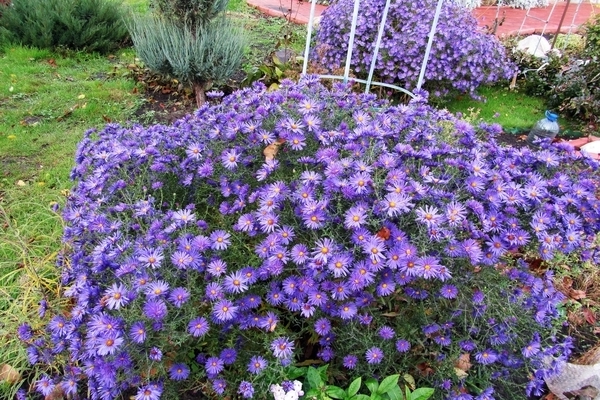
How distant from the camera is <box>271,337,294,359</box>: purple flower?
156cm

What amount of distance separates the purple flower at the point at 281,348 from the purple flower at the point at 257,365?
0.05m

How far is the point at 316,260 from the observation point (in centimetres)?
151

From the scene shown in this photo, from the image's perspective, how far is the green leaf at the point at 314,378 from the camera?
5.47 ft

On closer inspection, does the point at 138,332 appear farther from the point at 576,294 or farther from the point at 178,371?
the point at 576,294

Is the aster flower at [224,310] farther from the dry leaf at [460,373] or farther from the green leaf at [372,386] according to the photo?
the dry leaf at [460,373]

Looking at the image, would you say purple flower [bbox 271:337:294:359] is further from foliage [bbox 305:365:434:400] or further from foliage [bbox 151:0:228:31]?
foliage [bbox 151:0:228:31]

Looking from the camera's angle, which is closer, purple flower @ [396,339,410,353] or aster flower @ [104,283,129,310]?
aster flower @ [104,283,129,310]

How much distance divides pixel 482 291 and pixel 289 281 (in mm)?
715

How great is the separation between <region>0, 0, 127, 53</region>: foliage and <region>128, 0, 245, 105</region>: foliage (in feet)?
5.50

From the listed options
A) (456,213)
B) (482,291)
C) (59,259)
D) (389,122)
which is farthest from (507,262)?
(59,259)

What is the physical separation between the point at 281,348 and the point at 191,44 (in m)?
3.47

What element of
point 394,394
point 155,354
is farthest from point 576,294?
point 155,354

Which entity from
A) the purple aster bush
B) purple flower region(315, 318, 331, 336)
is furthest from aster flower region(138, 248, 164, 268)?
the purple aster bush

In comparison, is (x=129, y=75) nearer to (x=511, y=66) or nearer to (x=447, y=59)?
(x=447, y=59)
